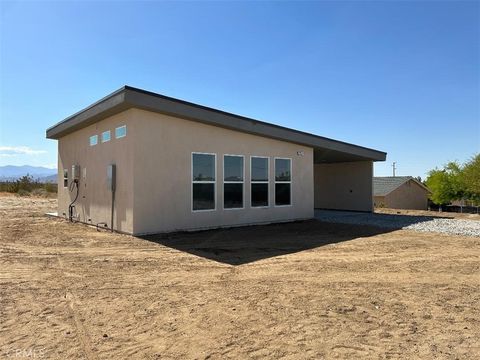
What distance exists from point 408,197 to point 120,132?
107 feet

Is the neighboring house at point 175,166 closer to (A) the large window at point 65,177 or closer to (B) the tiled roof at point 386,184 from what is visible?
(A) the large window at point 65,177

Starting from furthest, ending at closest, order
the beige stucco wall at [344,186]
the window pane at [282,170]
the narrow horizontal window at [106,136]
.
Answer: the beige stucco wall at [344,186]
the window pane at [282,170]
the narrow horizontal window at [106,136]

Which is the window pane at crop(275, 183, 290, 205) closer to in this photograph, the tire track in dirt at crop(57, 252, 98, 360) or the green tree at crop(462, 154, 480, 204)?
the tire track in dirt at crop(57, 252, 98, 360)

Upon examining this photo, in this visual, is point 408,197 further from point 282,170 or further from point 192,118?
point 192,118

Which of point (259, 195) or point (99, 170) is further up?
point (99, 170)

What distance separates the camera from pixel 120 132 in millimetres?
10422

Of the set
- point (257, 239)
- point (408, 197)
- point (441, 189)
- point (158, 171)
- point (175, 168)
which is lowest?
point (257, 239)

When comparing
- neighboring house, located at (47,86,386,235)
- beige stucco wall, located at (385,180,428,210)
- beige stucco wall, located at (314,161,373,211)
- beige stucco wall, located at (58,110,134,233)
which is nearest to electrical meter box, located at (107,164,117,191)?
neighboring house, located at (47,86,386,235)

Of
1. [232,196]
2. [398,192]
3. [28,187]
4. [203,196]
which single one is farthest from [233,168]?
[28,187]

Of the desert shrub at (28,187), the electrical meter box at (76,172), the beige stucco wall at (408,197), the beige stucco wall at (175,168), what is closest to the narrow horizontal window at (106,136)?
the beige stucco wall at (175,168)

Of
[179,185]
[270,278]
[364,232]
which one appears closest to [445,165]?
[364,232]

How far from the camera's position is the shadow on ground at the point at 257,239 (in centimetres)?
774

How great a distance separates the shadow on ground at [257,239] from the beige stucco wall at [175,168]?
0.47 meters

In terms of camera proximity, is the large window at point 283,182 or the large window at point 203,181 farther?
the large window at point 283,182
